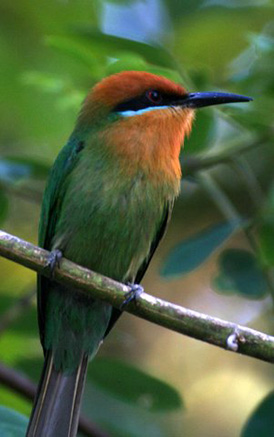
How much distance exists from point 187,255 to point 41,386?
2.32 ft

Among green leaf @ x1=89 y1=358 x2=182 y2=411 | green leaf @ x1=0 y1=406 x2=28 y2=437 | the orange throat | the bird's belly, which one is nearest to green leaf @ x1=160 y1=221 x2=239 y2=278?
the bird's belly

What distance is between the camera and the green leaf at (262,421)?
9.58ft

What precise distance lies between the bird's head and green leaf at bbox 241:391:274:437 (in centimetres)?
98

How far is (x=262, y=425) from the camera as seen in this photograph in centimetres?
294

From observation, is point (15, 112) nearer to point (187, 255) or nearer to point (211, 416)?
point (187, 255)

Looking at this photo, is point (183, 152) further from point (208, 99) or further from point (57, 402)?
point (57, 402)

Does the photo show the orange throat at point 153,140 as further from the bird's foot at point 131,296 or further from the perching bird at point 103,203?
the bird's foot at point 131,296

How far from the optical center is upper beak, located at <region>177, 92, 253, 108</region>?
134 inches

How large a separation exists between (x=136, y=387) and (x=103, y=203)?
0.68 m

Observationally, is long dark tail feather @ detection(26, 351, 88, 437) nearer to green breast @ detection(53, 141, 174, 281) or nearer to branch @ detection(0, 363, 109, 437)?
branch @ detection(0, 363, 109, 437)

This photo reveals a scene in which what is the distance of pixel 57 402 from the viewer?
3387mm

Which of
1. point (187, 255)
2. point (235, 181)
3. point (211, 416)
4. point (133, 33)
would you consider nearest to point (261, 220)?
point (187, 255)

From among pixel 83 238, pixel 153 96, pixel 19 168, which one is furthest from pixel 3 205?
pixel 153 96

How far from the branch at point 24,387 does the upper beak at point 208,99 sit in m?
1.22
